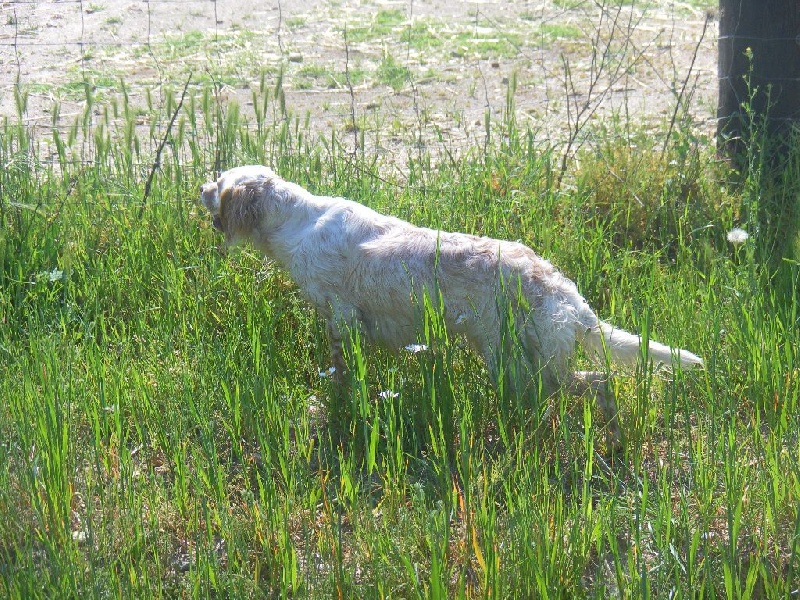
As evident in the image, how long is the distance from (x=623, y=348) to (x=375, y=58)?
6577 millimetres

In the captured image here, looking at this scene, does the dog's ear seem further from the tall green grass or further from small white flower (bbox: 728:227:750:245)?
small white flower (bbox: 728:227:750:245)

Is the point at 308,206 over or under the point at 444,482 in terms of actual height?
over

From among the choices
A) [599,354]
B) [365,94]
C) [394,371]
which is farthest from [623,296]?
[365,94]

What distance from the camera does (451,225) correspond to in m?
4.88

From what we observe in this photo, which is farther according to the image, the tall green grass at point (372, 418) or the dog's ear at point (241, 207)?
the dog's ear at point (241, 207)

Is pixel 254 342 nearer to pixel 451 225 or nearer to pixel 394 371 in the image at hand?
pixel 394 371

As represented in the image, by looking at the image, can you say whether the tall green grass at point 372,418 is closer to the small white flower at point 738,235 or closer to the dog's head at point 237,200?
the small white flower at point 738,235

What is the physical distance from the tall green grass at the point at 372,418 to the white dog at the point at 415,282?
142mm

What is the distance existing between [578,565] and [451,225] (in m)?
2.49

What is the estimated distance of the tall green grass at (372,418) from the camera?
2623mm

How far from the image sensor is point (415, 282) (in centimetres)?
376

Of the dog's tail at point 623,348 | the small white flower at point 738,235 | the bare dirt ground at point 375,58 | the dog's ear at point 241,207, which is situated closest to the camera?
the dog's tail at point 623,348

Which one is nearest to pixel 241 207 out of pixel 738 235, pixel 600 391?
pixel 600 391

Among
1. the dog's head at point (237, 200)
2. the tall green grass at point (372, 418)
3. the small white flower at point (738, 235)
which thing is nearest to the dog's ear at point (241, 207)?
the dog's head at point (237, 200)
